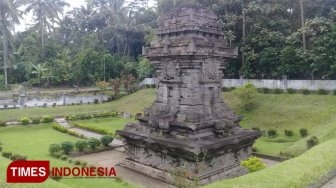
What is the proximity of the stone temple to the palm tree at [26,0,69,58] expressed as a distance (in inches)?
1725

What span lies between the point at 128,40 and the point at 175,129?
48.8 m

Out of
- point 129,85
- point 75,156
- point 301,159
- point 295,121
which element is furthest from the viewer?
point 129,85

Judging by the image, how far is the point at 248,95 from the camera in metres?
29.6

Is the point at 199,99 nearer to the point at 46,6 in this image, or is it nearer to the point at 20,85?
the point at 20,85

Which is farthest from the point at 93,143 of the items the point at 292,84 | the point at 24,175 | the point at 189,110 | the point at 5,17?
the point at 5,17

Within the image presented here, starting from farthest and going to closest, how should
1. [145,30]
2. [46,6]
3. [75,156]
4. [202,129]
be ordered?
[145,30], [46,6], [75,156], [202,129]

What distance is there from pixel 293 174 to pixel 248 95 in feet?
66.2

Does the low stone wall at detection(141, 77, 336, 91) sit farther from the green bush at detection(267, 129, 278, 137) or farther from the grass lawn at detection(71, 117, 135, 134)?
the grass lawn at detection(71, 117, 135, 134)

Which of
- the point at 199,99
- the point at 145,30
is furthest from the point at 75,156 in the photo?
the point at 145,30

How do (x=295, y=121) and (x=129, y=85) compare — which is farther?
(x=129, y=85)

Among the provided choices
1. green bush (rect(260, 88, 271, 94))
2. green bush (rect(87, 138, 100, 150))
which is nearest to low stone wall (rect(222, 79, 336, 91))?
green bush (rect(260, 88, 271, 94))

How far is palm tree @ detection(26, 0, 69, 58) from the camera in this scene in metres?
54.6

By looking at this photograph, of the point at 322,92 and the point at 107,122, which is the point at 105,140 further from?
the point at 322,92

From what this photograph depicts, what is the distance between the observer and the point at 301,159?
1145cm
